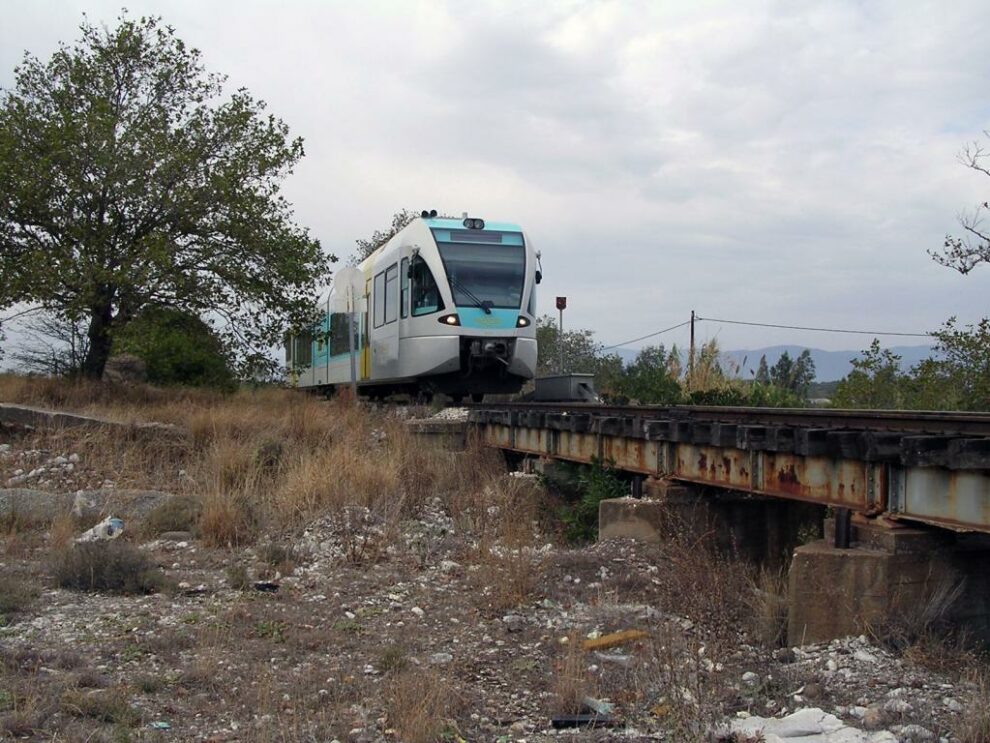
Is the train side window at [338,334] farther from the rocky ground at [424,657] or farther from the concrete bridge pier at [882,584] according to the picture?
the concrete bridge pier at [882,584]

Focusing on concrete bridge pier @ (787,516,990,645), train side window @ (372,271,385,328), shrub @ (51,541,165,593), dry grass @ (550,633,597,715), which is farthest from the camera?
train side window @ (372,271,385,328)

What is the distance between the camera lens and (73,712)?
5.03m

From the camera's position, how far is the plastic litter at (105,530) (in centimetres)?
962

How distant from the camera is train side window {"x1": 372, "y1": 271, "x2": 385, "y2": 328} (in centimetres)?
1881

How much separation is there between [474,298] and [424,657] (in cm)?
1061

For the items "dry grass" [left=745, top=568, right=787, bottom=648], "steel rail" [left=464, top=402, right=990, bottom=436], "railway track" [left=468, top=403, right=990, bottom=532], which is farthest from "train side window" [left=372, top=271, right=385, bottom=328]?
"dry grass" [left=745, top=568, right=787, bottom=648]

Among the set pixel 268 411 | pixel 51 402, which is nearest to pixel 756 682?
pixel 268 411

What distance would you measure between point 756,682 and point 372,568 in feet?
12.9

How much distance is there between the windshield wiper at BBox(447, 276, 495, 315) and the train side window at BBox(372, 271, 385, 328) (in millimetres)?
2659

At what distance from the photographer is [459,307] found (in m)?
16.3

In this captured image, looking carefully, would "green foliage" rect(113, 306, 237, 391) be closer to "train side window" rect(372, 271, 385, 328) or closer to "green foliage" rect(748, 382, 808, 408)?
"train side window" rect(372, 271, 385, 328)

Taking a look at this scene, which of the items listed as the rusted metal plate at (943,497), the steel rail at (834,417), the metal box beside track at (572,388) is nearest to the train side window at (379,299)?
the metal box beside track at (572,388)

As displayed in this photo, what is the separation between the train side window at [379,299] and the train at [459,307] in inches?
16.0

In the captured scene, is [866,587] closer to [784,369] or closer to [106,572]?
[106,572]
